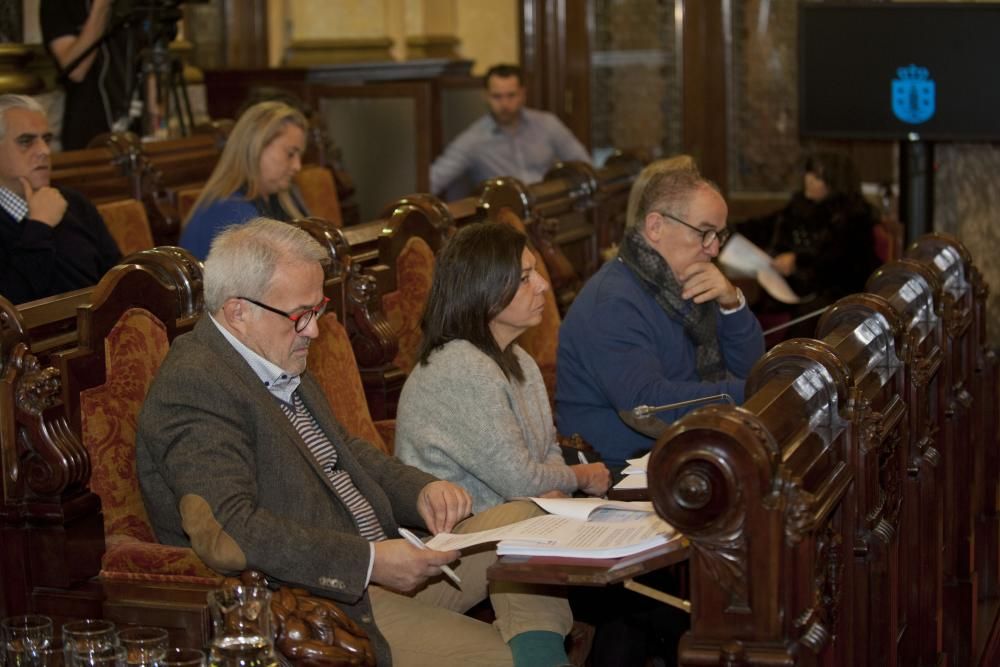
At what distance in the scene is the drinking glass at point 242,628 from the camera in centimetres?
199

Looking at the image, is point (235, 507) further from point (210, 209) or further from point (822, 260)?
point (822, 260)

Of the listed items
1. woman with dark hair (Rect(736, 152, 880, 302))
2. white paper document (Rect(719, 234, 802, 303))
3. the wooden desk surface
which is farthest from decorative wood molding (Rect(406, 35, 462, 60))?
the wooden desk surface

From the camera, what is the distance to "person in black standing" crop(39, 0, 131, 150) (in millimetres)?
6289

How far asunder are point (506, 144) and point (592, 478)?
4441mm

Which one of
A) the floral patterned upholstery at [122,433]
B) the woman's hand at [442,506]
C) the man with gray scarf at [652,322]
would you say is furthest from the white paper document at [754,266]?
the floral patterned upholstery at [122,433]

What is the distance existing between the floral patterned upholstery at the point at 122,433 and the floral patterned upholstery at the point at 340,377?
0.48 m

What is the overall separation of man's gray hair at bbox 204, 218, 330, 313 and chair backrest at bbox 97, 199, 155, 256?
2294 millimetres

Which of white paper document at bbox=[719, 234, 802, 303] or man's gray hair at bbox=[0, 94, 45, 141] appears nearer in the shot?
man's gray hair at bbox=[0, 94, 45, 141]

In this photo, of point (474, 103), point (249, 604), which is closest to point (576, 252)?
point (474, 103)

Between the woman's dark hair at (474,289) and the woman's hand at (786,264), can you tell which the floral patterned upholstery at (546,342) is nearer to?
the woman's dark hair at (474,289)

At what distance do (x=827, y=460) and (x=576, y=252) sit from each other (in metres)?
3.54

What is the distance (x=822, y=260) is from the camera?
6434mm

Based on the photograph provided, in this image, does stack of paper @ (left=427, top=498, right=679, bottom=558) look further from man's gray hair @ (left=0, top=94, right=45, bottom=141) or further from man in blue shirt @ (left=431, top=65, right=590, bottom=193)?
man in blue shirt @ (left=431, top=65, right=590, bottom=193)

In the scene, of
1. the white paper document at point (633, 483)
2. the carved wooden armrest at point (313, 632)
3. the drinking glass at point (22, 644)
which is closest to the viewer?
the drinking glass at point (22, 644)
